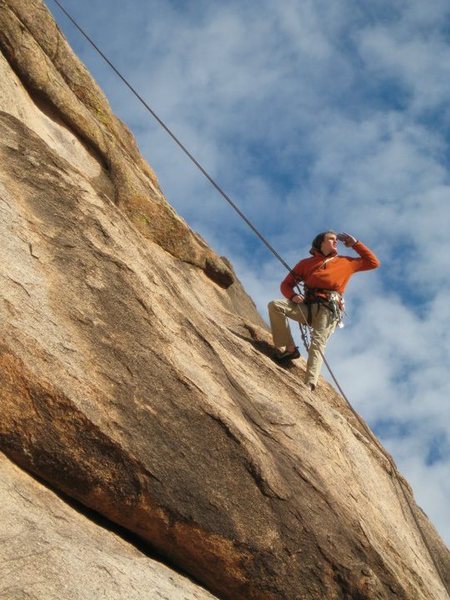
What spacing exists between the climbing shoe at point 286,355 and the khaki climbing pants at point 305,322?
0.14 meters

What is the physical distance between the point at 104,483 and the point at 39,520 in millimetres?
952

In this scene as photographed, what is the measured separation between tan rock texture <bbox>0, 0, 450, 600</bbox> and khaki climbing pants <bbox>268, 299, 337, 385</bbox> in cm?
139

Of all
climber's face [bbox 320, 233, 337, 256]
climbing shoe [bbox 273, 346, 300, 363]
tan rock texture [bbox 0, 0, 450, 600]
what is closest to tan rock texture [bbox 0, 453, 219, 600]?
tan rock texture [bbox 0, 0, 450, 600]

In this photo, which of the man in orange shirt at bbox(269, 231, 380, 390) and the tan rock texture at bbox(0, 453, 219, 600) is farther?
the man in orange shirt at bbox(269, 231, 380, 390)

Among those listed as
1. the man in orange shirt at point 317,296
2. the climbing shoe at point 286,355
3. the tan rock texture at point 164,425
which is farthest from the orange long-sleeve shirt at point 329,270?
the tan rock texture at point 164,425

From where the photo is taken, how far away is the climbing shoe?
1351 centimetres

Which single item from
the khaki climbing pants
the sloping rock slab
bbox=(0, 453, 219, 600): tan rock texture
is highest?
the khaki climbing pants

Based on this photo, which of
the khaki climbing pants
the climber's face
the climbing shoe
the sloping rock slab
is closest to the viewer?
the sloping rock slab

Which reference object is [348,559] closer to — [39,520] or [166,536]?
[166,536]

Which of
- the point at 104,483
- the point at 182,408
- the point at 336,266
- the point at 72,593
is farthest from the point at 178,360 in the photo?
the point at 336,266

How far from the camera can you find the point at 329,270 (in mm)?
13703

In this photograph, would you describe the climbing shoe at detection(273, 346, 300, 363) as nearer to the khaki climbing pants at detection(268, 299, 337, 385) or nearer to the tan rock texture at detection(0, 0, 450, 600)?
the khaki climbing pants at detection(268, 299, 337, 385)

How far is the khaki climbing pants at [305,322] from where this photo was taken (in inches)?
524

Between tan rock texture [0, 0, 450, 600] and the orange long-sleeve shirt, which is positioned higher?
the orange long-sleeve shirt
